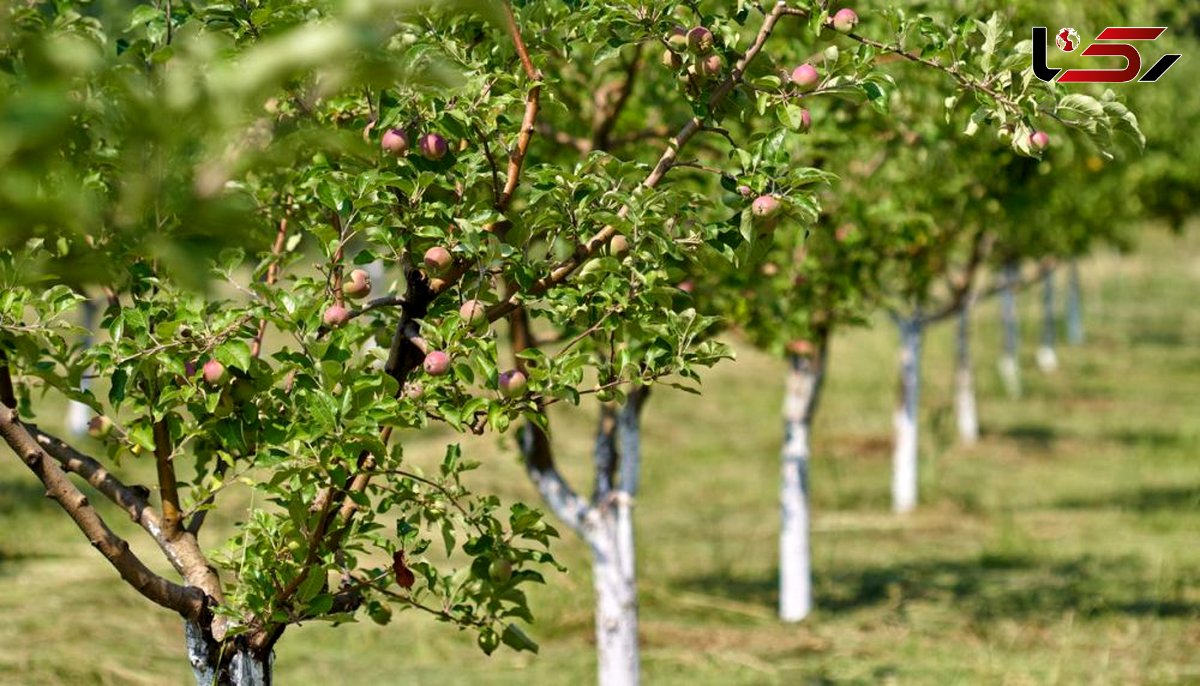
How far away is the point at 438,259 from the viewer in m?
3.62

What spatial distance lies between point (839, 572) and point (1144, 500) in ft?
17.2

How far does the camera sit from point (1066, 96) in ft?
11.4

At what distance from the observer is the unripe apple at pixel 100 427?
4.00 metres

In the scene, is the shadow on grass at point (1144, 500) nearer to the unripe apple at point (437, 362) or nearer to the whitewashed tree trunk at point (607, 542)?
the whitewashed tree trunk at point (607, 542)

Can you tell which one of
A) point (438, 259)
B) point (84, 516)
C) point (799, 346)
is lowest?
point (84, 516)

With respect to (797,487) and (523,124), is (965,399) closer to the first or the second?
(797,487)

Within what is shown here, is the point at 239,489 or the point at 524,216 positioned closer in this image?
the point at 524,216

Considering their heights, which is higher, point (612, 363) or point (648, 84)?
point (648, 84)

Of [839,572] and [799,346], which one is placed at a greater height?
[799,346]

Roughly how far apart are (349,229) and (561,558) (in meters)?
9.23

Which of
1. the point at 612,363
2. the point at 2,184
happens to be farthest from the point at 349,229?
the point at 2,184

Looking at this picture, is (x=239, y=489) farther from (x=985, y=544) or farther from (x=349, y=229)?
(x=349, y=229)

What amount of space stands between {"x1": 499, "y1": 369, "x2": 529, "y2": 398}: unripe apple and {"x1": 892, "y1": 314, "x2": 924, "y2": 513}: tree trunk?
13.5 meters

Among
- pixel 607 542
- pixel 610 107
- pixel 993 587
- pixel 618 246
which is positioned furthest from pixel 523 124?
pixel 993 587
